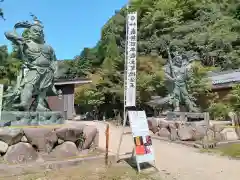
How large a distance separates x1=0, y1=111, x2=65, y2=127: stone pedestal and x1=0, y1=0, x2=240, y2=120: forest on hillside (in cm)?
1079

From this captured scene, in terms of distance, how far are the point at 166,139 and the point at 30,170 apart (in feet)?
21.2

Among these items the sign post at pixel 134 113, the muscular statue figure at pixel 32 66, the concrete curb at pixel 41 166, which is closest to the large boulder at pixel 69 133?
the concrete curb at pixel 41 166

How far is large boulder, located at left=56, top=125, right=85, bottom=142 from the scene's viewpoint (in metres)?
6.14

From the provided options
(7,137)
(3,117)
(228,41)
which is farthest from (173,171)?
(228,41)

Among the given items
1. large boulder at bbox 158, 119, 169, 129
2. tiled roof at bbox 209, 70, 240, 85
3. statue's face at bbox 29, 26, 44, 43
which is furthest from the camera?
tiled roof at bbox 209, 70, 240, 85

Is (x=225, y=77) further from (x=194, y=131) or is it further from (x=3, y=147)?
(x=3, y=147)

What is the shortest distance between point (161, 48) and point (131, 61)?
66.1 feet

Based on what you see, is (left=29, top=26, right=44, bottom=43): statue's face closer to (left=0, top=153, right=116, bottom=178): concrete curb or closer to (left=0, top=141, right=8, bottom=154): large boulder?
(left=0, top=141, right=8, bottom=154): large boulder

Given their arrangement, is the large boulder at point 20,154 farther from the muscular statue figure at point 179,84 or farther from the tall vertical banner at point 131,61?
the muscular statue figure at point 179,84

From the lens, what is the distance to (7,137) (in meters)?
5.52

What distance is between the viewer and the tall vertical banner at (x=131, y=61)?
661 cm

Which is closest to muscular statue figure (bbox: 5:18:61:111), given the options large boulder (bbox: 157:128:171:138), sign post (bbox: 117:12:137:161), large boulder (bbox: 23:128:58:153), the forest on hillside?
large boulder (bbox: 23:128:58:153)

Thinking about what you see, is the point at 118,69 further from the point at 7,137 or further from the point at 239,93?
the point at 7,137

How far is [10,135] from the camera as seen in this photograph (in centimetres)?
550
